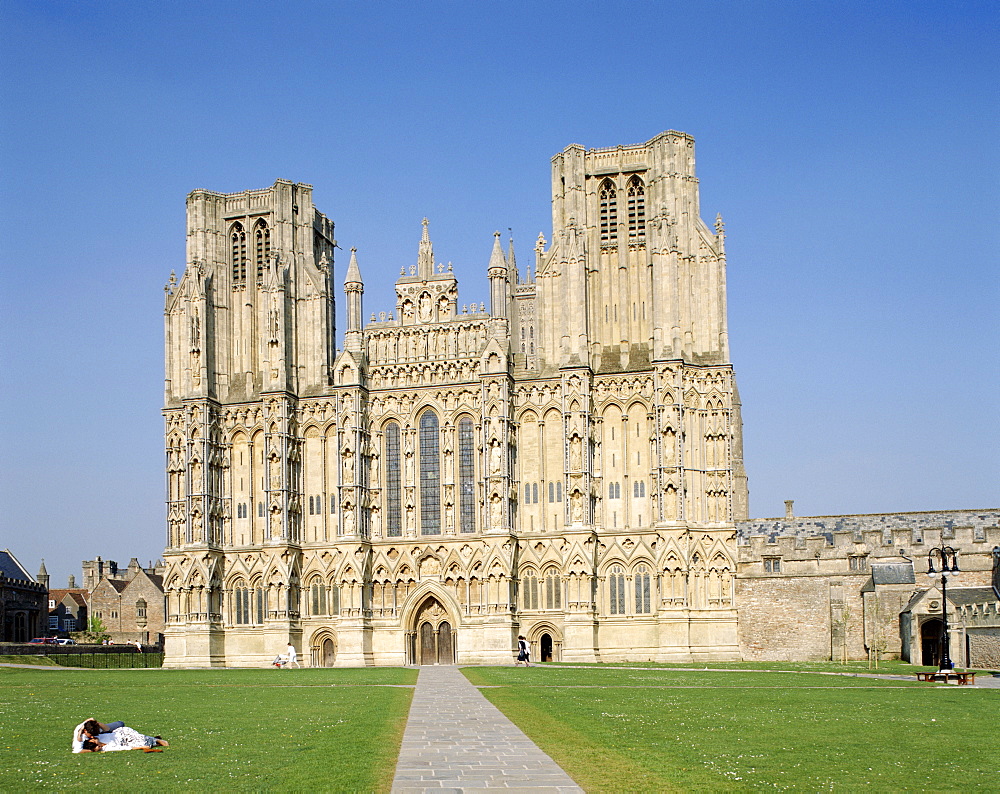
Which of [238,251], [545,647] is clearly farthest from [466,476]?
[238,251]

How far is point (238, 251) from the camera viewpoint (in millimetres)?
76062

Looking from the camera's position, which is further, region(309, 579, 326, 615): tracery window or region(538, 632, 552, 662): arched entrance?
region(309, 579, 326, 615): tracery window

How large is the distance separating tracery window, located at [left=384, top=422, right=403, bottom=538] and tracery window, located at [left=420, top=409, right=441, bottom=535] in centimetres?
139

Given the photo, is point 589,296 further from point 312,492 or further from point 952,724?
point 952,724

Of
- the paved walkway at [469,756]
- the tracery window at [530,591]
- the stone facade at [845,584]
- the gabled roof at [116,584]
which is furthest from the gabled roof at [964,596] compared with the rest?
the gabled roof at [116,584]

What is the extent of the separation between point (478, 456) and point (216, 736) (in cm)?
4571

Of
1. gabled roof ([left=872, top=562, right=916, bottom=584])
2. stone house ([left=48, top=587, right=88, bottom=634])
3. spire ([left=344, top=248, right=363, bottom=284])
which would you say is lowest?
stone house ([left=48, top=587, right=88, bottom=634])

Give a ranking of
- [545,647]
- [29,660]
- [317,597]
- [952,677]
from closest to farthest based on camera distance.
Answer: [952,677], [545,647], [29,660], [317,597]

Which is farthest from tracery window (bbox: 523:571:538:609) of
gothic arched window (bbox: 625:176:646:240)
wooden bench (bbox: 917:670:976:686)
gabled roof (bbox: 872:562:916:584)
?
wooden bench (bbox: 917:670:976:686)

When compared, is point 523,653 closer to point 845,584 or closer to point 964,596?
point 845,584

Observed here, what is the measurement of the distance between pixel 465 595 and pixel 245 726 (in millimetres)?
42884

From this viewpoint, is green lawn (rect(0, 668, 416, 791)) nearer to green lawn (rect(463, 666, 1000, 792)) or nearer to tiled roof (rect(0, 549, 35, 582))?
green lawn (rect(463, 666, 1000, 792))

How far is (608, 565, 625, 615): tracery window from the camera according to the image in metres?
65.4

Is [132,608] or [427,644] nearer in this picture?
[427,644]
